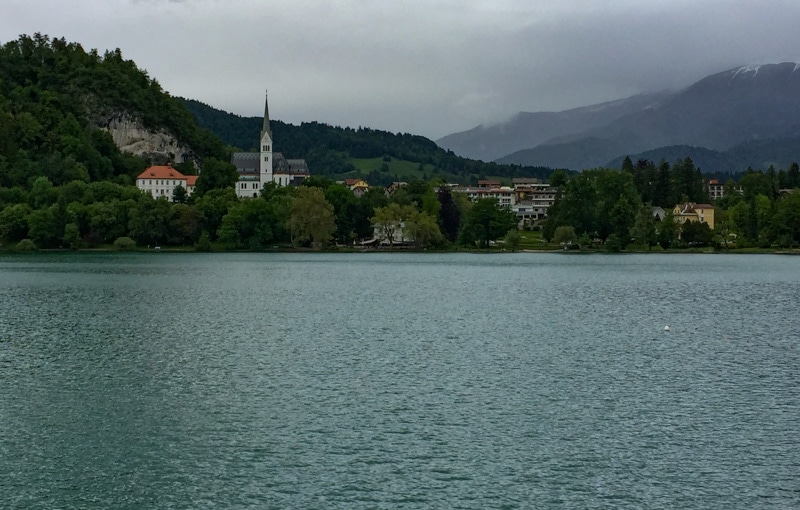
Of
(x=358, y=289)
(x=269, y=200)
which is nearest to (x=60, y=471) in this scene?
(x=358, y=289)

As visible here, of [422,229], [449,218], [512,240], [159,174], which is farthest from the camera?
[159,174]

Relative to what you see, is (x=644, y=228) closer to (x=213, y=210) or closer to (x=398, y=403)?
(x=213, y=210)

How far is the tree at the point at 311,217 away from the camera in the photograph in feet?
465

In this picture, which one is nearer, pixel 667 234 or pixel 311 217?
pixel 311 217

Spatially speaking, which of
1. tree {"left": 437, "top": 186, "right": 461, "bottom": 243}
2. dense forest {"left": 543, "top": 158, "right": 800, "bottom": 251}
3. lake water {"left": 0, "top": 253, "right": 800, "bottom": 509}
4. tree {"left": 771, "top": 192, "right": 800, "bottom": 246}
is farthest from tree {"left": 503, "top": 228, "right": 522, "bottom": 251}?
lake water {"left": 0, "top": 253, "right": 800, "bottom": 509}

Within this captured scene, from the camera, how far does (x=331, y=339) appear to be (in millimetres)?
47375

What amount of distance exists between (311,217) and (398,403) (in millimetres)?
111896

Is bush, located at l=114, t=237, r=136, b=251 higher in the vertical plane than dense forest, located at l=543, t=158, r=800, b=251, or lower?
lower

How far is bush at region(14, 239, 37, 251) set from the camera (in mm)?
145375

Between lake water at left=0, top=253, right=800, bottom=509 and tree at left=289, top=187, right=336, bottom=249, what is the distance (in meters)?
73.6

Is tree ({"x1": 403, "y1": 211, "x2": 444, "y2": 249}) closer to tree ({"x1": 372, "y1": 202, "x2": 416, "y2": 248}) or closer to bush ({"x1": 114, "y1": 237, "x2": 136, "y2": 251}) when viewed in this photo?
tree ({"x1": 372, "y1": 202, "x2": 416, "y2": 248})

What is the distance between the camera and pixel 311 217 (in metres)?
142

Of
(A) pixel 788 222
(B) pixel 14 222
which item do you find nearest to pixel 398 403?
(A) pixel 788 222

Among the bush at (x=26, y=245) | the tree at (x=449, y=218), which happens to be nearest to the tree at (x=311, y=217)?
the tree at (x=449, y=218)
